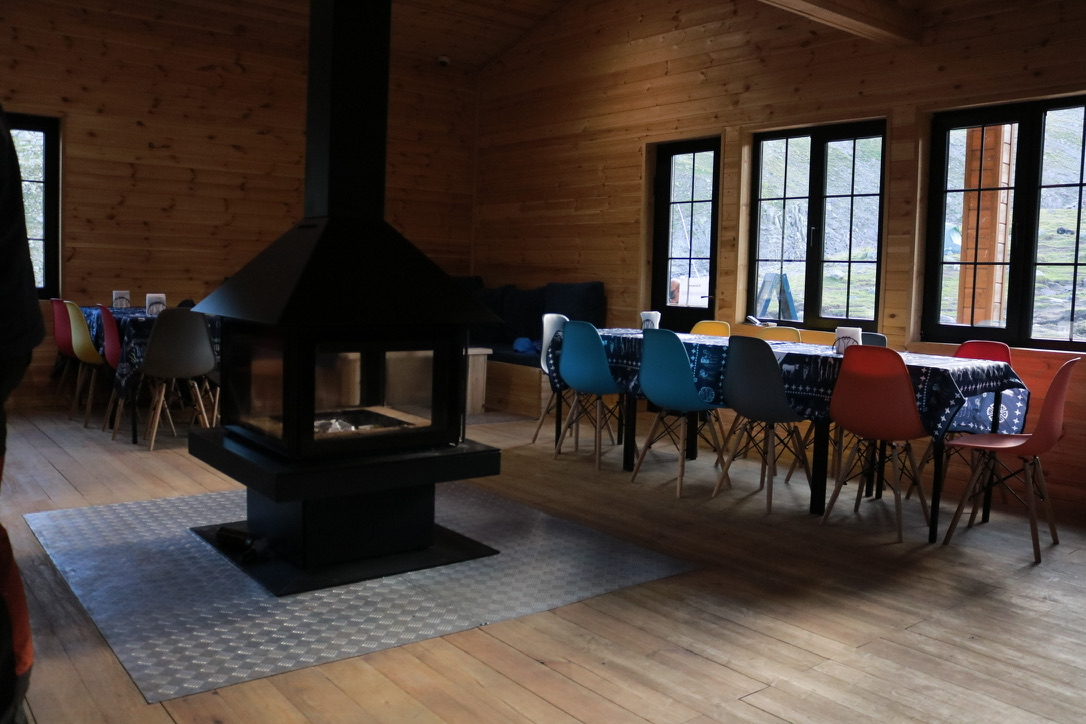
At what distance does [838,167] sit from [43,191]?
5.86 meters

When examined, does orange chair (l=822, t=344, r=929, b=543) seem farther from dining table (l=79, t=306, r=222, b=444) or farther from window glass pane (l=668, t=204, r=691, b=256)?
dining table (l=79, t=306, r=222, b=444)

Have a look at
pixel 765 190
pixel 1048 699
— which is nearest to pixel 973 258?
pixel 765 190

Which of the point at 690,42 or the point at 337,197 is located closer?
the point at 337,197

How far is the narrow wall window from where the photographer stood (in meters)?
7.30

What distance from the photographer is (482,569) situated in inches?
146

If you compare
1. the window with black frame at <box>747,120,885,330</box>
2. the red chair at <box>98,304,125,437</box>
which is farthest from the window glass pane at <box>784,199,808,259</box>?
the red chair at <box>98,304,125,437</box>

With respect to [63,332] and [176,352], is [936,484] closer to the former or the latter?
[176,352]

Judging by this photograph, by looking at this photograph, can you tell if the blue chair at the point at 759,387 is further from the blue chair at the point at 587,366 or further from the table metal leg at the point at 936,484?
the blue chair at the point at 587,366

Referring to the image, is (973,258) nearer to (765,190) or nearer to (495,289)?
(765,190)

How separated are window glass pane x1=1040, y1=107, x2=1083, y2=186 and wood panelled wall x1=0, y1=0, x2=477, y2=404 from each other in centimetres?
526

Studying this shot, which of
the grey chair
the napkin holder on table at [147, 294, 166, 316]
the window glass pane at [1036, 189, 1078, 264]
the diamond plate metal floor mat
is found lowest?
the diamond plate metal floor mat

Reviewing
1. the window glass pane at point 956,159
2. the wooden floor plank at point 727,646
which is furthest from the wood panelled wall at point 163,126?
the window glass pane at point 956,159

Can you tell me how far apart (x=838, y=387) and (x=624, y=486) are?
53.5 inches

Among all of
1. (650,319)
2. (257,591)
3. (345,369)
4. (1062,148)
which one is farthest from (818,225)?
(257,591)
